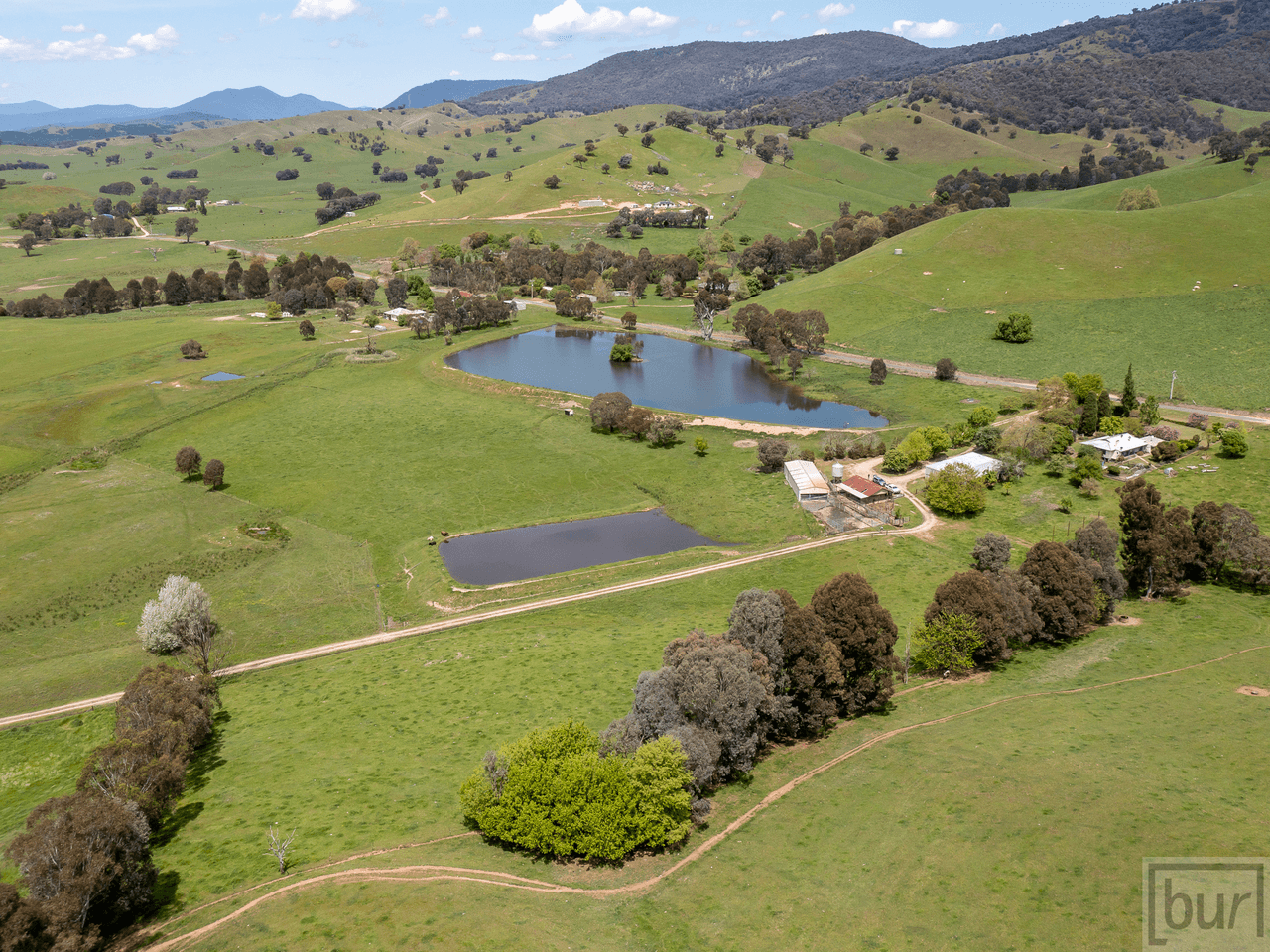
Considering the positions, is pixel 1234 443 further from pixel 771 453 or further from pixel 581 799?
pixel 581 799

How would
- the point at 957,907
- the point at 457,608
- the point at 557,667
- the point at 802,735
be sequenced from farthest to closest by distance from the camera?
the point at 457,608 < the point at 557,667 < the point at 802,735 < the point at 957,907

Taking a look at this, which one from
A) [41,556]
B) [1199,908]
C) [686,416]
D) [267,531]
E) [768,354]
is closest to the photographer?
[1199,908]

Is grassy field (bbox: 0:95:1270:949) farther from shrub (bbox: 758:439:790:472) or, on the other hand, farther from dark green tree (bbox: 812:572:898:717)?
dark green tree (bbox: 812:572:898:717)

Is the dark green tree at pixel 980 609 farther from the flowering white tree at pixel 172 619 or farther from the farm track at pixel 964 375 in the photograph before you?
the farm track at pixel 964 375

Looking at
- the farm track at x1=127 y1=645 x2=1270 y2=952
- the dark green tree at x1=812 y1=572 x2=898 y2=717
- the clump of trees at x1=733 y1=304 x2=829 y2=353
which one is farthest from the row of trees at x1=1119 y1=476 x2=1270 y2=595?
the clump of trees at x1=733 y1=304 x2=829 y2=353

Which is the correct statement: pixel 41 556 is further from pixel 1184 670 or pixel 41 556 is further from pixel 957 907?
pixel 1184 670

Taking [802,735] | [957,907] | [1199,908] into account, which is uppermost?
[1199,908]

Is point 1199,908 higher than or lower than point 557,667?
higher

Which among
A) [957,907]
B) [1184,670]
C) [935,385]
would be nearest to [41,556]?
[957,907]
